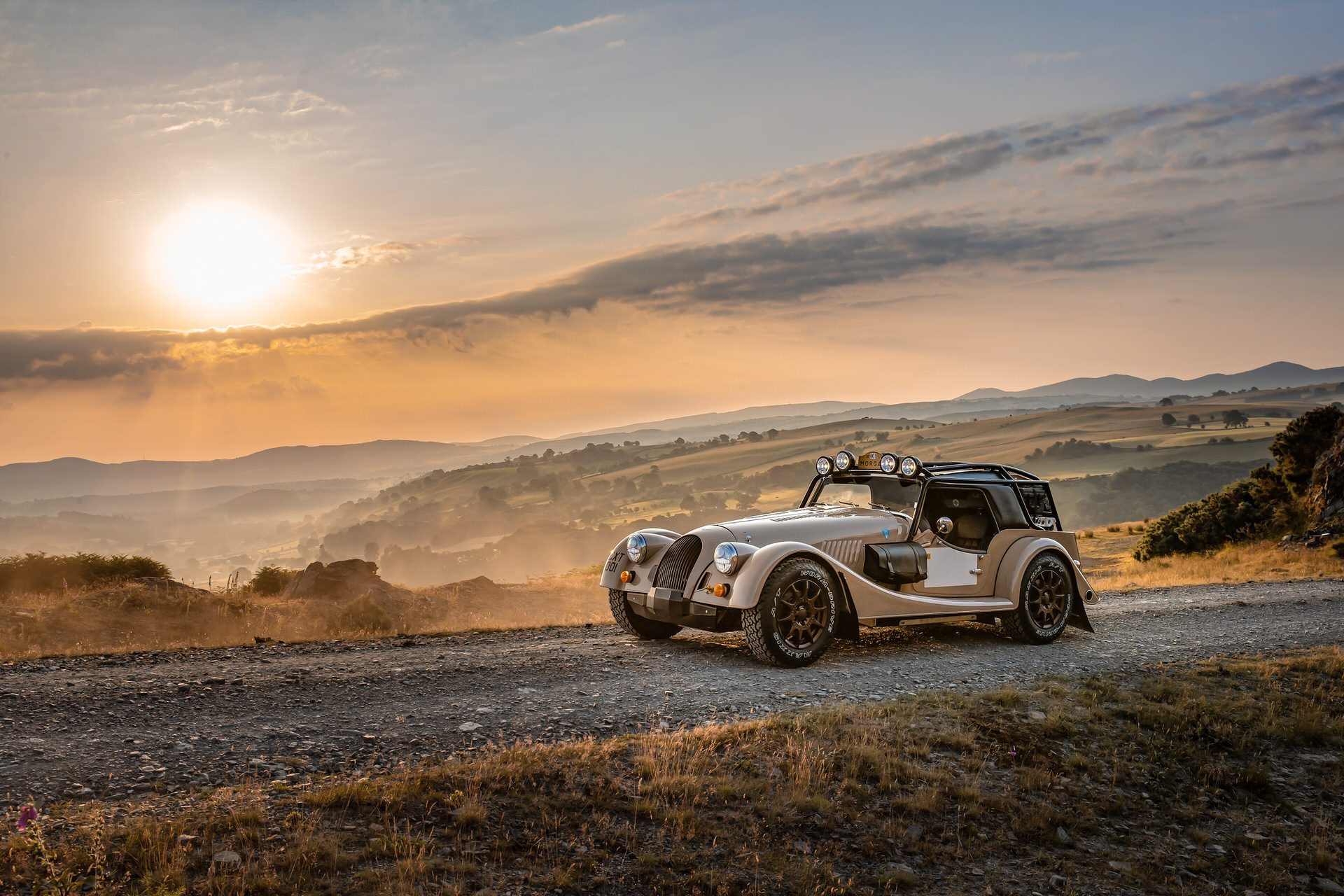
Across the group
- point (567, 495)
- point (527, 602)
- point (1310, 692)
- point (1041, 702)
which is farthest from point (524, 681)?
point (567, 495)

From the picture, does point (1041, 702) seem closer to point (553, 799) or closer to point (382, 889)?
point (553, 799)

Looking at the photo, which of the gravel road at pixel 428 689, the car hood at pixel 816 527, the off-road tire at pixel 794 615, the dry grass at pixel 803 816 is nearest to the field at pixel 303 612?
the gravel road at pixel 428 689

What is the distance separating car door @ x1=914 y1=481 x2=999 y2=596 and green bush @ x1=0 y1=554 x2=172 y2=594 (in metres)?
16.4

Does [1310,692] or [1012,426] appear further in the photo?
[1012,426]

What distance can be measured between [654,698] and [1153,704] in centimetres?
523

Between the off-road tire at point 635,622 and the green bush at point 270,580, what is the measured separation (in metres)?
12.2

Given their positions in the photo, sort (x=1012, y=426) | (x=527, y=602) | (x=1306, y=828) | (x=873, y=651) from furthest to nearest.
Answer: (x=1012, y=426) → (x=527, y=602) → (x=873, y=651) → (x=1306, y=828)

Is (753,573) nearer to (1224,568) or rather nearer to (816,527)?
(816,527)

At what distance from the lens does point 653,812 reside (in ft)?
18.2

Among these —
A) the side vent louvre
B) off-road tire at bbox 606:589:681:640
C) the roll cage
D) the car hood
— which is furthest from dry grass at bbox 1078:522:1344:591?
off-road tire at bbox 606:589:681:640

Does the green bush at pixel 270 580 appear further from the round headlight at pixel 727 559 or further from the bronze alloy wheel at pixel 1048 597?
the bronze alloy wheel at pixel 1048 597

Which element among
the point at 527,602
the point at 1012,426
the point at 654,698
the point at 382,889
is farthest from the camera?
the point at 1012,426

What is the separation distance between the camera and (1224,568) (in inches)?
904

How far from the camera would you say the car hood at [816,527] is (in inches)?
392
